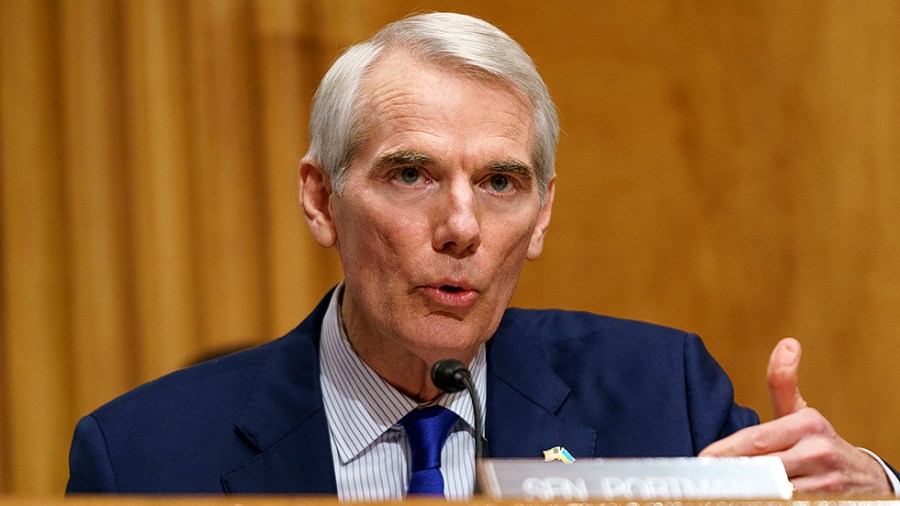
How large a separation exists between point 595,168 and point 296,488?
79.2 inches

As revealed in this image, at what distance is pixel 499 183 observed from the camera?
1.94 m

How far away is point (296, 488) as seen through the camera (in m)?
1.92

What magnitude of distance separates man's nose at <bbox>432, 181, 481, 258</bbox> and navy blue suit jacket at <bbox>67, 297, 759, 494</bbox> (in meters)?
0.36

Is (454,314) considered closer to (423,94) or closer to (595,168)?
(423,94)

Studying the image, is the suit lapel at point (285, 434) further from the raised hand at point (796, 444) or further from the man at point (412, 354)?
the raised hand at point (796, 444)

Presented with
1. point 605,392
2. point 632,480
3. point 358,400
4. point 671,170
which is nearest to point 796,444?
point 632,480

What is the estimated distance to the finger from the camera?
151 centimetres

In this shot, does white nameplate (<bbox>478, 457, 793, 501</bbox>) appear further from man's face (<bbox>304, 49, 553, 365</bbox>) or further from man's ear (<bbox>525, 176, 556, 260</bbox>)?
man's ear (<bbox>525, 176, 556, 260</bbox>)

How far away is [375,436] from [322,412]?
11cm

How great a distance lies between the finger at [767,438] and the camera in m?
1.51

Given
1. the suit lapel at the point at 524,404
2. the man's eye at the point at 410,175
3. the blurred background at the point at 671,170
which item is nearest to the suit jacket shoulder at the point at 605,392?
the suit lapel at the point at 524,404

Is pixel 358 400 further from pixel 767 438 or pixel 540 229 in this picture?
Answer: pixel 767 438

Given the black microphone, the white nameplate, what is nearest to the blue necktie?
the black microphone

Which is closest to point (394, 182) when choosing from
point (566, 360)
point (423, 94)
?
point (423, 94)
